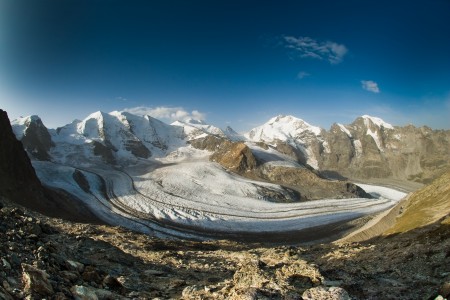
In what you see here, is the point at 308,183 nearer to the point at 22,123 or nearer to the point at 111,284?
the point at 111,284

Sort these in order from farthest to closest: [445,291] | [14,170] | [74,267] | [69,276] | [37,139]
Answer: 1. [37,139]
2. [14,170]
3. [74,267]
4. [69,276]
5. [445,291]

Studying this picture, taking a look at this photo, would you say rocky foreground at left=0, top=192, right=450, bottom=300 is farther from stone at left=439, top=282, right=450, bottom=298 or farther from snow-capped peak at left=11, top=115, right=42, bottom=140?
snow-capped peak at left=11, top=115, right=42, bottom=140

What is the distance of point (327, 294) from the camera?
1062cm

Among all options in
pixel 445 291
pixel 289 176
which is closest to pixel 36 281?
pixel 445 291

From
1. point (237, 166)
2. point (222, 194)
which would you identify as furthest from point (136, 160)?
point (222, 194)

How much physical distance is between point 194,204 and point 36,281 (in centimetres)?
7795

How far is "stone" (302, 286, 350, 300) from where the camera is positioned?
34.3ft

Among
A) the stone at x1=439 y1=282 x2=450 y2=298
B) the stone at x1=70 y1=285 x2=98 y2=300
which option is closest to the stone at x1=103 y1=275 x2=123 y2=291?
the stone at x1=70 y1=285 x2=98 y2=300

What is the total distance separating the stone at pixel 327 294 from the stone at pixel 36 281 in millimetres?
7518

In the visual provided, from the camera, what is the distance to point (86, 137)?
178m

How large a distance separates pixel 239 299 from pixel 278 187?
348 ft

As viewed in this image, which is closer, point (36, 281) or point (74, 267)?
point (36, 281)

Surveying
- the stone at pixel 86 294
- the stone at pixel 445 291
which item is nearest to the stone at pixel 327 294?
the stone at pixel 445 291

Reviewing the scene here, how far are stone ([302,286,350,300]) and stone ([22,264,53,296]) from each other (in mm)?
7518
